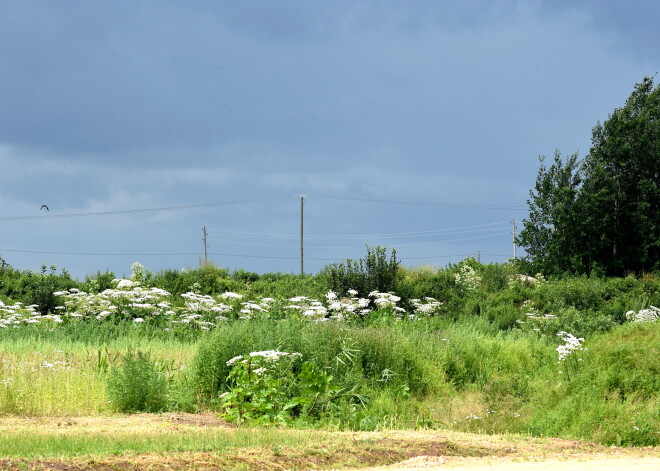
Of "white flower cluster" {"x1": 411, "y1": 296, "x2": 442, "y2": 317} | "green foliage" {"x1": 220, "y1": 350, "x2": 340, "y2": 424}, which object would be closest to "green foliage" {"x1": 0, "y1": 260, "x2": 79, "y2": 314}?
"white flower cluster" {"x1": 411, "y1": 296, "x2": 442, "y2": 317}

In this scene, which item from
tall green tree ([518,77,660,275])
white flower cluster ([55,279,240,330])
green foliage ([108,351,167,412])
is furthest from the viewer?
tall green tree ([518,77,660,275])

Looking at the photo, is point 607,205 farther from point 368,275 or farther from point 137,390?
point 137,390

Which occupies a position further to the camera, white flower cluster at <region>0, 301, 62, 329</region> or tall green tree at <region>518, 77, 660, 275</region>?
tall green tree at <region>518, 77, 660, 275</region>

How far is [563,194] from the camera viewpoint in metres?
26.2

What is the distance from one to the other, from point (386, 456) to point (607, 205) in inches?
911

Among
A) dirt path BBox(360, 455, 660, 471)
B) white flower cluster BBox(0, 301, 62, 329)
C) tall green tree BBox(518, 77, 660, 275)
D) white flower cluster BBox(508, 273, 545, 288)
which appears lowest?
white flower cluster BBox(0, 301, 62, 329)

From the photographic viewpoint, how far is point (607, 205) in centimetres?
2652

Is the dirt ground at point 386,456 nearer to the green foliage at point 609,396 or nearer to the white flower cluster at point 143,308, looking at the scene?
the green foliage at point 609,396

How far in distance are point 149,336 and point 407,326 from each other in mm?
6263

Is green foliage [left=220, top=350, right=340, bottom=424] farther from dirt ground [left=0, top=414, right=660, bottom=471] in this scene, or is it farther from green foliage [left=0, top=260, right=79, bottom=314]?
green foliage [left=0, top=260, right=79, bottom=314]

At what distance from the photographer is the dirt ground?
18.0 feet

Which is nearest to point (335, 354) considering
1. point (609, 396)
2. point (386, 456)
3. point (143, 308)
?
point (609, 396)

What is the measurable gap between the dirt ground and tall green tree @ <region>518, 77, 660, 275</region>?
66.3 ft

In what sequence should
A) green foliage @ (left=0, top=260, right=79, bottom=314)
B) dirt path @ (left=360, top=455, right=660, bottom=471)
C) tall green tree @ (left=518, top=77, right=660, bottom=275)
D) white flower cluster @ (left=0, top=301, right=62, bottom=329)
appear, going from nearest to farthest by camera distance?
dirt path @ (left=360, top=455, right=660, bottom=471) → white flower cluster @ (left=0, top=301, right=62, bottom=329) → green foliage @ (left=0, top=260, right=79, bottom=314) → tall green tree @ (left=518, top=77, right=660, bottom=275)
